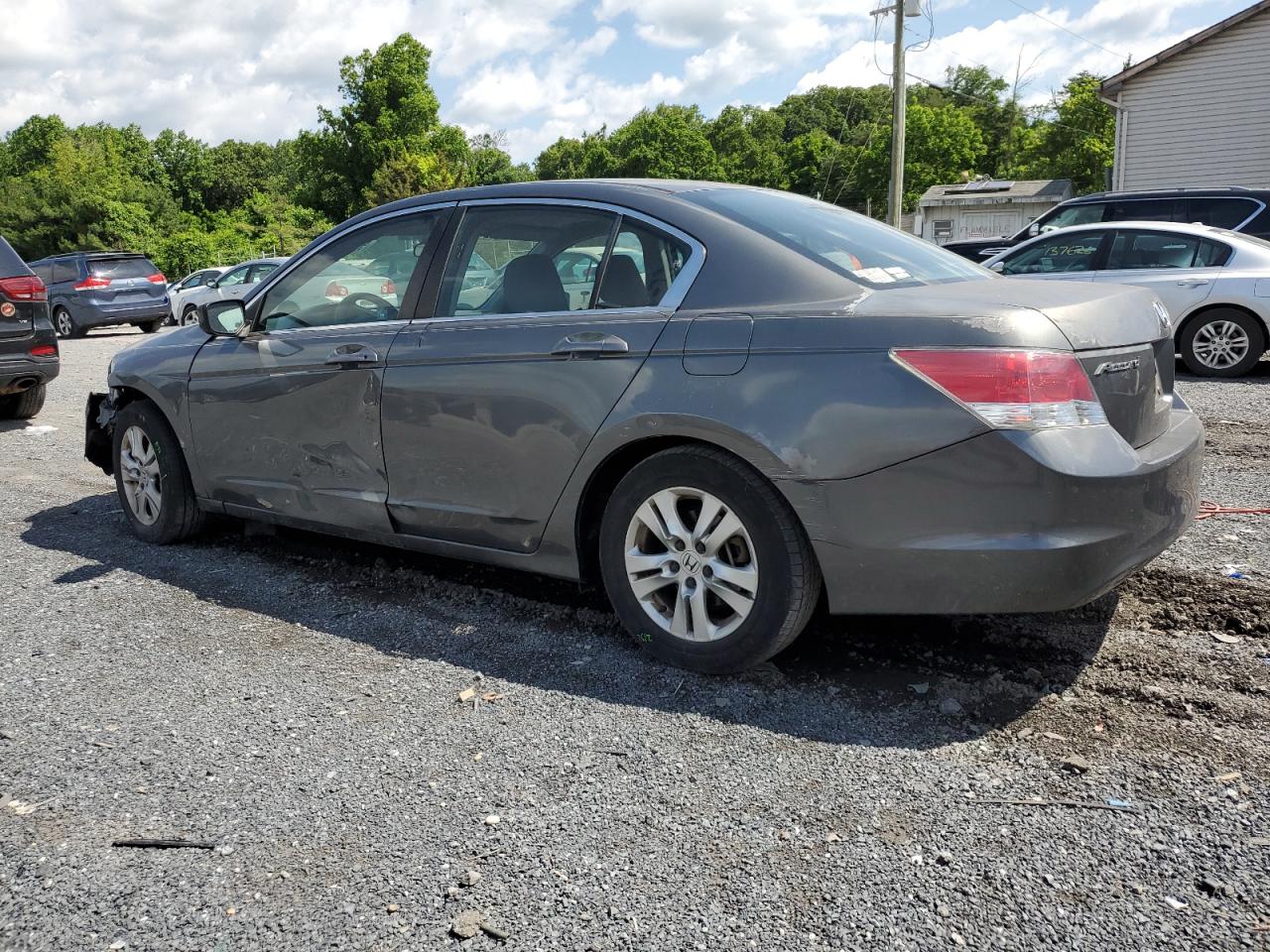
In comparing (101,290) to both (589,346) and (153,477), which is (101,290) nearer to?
(153,477)

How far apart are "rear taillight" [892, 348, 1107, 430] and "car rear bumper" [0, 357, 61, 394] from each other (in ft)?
28.8

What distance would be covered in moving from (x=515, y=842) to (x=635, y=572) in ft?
3.94

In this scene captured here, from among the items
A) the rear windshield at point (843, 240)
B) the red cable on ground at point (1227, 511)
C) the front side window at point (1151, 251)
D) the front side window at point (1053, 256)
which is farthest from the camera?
the front side window at point (1053, 256)

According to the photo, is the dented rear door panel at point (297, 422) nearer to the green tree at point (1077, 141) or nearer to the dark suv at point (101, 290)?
the dark suv at point (101, 290)

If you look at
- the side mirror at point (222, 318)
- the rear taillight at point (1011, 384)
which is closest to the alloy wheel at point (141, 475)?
the side mirror at point (222, 318)

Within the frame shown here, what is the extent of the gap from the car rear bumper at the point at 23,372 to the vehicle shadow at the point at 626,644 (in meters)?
4.88

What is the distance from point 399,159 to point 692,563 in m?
66.6

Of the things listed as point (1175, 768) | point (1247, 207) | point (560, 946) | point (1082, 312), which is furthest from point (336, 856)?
point (1247, 207)

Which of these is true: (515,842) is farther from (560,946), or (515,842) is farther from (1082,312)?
(1082,312)

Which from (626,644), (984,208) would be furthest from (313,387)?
(984,208)

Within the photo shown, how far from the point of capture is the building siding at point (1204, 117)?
2372cm

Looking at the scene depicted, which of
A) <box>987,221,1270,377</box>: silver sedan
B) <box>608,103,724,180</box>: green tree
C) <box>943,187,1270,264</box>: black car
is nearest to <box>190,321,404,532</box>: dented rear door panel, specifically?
<box>987,221,1270,377</box>: silver sedan

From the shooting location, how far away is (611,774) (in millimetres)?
3045

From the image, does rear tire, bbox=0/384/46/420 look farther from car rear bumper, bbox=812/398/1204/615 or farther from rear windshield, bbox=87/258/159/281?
rear windshield, bbox=87/258/159/281
